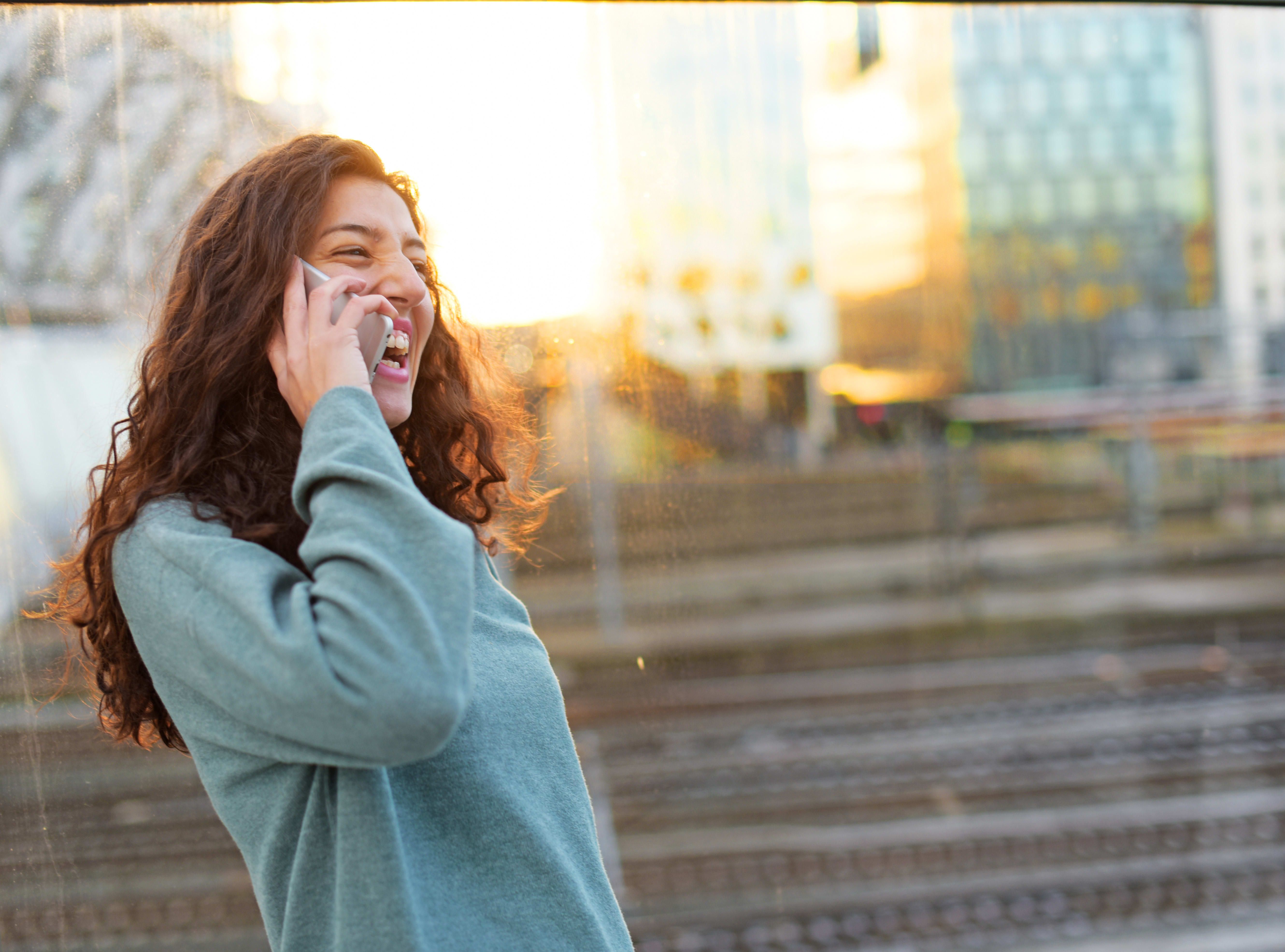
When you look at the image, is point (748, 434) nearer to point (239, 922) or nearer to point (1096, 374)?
point (239, 922)

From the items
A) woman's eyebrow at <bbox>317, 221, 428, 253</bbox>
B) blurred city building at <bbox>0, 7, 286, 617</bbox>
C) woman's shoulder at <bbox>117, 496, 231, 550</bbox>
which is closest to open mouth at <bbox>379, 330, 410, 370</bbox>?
woman's eyebrow at <bbox>317, 221, 428, 253</bbox>

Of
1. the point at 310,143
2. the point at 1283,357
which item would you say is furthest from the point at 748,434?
the point at 1283,357

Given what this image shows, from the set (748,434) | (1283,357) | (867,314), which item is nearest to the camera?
(748,434)

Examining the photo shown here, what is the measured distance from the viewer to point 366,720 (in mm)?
756

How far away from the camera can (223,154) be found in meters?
1.86

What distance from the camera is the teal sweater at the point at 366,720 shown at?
0.77 m

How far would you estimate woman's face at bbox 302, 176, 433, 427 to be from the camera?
104 cm

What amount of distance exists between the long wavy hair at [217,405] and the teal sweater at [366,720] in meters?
0.06

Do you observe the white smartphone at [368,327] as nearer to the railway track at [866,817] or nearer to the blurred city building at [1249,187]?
the railway track at [866,817]

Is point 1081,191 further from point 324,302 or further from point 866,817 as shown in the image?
point 324,302

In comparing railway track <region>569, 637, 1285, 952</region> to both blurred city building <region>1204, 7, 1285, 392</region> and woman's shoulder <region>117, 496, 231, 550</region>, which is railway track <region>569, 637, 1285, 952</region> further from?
blurred city building <region>1204, 7, 1285, 392</region>

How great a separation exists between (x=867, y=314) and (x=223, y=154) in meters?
11.4

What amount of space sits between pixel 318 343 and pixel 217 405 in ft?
0.48

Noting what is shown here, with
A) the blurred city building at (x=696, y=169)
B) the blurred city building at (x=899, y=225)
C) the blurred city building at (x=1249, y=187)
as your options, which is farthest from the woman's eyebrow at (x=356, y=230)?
the blurred city building at (x=1249, y=187)
